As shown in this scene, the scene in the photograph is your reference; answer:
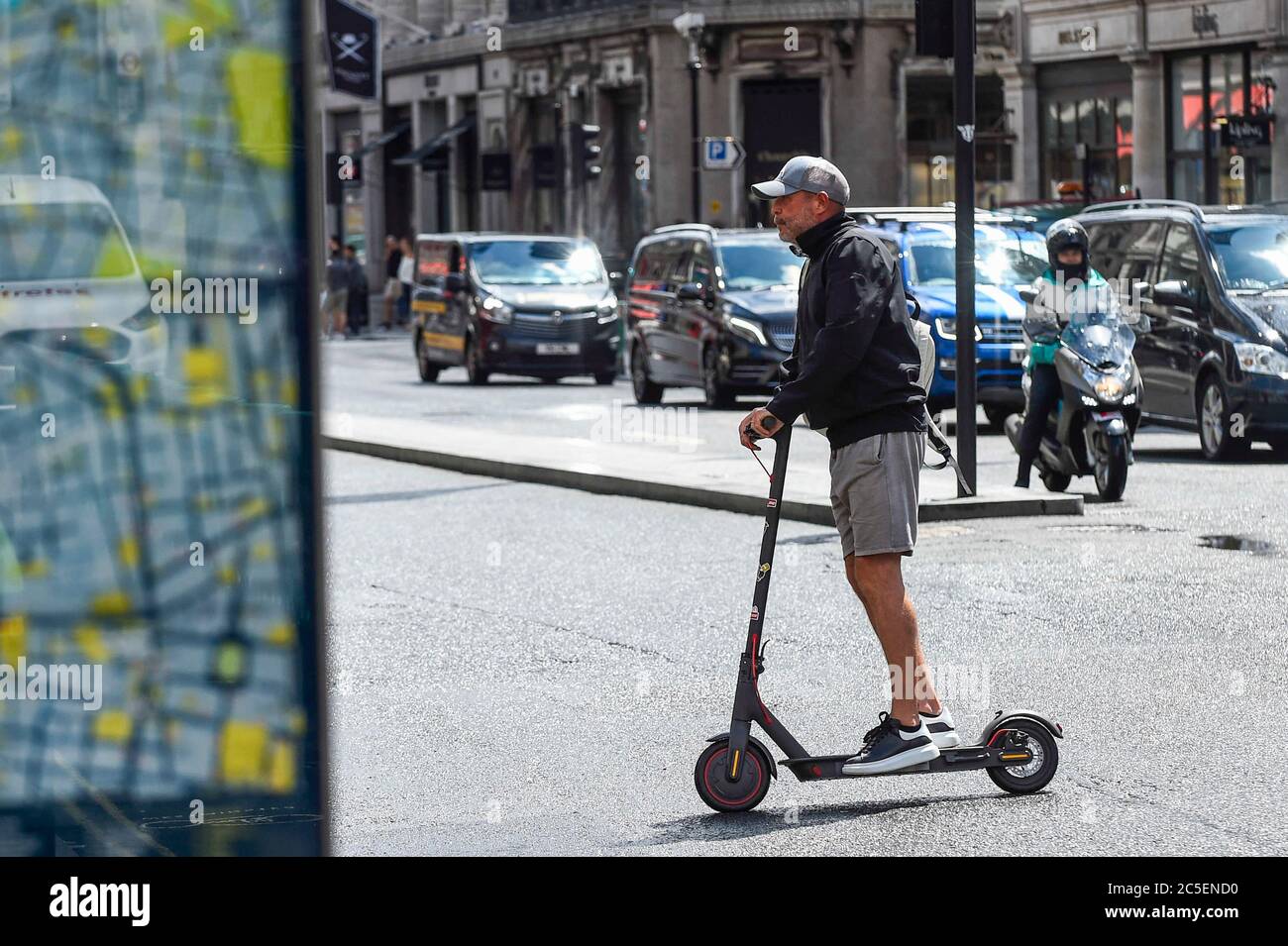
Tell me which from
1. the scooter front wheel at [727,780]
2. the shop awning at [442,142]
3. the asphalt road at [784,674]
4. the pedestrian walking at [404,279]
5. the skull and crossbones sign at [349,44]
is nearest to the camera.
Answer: the asphalt road at [784,674]

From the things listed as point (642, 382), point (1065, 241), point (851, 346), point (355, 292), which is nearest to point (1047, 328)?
point (1065, 241)

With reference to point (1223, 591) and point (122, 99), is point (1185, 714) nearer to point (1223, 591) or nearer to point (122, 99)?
point (1223, 591)

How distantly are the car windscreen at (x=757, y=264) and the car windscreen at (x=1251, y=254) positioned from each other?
266 inches

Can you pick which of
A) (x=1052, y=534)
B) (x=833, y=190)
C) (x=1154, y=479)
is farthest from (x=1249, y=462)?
(x=833, y=190)

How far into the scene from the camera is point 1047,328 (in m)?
14.9

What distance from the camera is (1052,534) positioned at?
13.2 m

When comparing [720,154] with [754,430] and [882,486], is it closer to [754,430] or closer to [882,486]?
[882,486]

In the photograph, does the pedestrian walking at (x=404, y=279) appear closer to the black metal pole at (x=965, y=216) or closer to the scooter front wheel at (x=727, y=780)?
the black metal pole at (x=965, y=216)

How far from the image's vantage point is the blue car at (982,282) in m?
21.4

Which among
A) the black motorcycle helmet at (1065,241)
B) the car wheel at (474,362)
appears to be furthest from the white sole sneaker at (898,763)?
the car wheel at (474,362)

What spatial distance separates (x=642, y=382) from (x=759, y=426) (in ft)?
66.0

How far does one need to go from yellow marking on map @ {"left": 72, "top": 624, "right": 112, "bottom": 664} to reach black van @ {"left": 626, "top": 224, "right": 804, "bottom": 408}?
64.3ft

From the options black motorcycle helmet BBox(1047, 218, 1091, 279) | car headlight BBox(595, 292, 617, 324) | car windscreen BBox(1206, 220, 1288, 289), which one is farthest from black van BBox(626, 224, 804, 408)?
black motorcycle helmet BBox(1047, 218, 1091, 279)

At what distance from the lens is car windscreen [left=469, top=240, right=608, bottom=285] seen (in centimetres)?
3133
